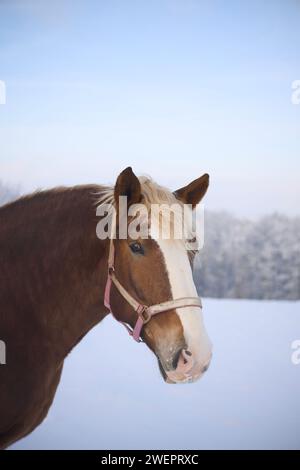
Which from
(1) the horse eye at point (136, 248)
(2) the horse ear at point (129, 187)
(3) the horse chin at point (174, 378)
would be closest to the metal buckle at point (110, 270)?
(1) the horse eye at point (136, 248)

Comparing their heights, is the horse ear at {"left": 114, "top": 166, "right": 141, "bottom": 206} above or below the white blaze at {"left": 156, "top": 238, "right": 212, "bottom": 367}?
above

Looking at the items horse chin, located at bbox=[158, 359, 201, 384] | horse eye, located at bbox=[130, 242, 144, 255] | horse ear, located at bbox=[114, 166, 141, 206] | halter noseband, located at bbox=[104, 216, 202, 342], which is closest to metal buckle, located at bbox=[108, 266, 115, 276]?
halter noseband, located at bbox=[104, 216, 202, 342]

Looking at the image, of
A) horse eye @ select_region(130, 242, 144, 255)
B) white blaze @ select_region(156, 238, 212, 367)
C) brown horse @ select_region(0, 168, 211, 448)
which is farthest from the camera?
brown horse @ select_region(0, 168, 211, 448)

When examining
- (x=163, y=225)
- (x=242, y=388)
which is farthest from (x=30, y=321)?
(x=242, y=388)

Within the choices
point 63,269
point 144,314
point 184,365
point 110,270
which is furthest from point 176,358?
point 63,269

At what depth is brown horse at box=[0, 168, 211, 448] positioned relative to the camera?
1.27m

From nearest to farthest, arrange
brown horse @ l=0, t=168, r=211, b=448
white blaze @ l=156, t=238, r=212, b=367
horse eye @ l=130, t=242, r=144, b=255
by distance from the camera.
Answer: white blaze @ l=156, t=238, r=212, b=367, horse eye @ l=130, t=242, r=144, b=255, brown horse @ l=0, t=168, r=211, b=448

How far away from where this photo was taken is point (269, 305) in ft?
12.4

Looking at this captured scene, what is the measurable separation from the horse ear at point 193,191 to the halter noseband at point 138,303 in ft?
0.92

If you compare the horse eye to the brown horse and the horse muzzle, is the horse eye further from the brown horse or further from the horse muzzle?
the horse muzzle

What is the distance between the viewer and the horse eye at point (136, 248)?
1.16m

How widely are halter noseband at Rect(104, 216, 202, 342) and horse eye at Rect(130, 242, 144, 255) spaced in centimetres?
8

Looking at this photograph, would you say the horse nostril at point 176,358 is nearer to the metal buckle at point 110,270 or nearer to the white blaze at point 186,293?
the white blaze at point 186,293

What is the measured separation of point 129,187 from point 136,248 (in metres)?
0.19
